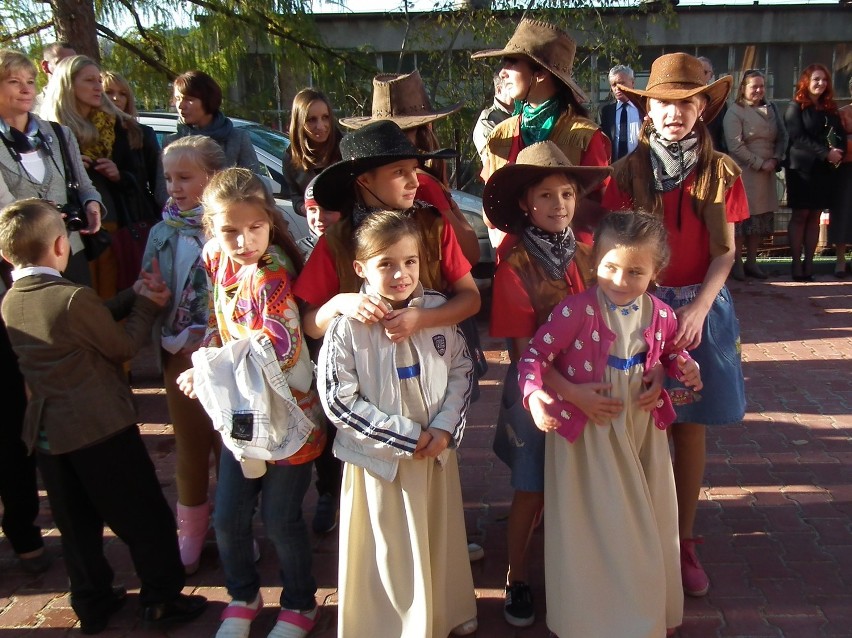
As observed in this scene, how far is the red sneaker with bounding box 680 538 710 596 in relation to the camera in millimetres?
3098

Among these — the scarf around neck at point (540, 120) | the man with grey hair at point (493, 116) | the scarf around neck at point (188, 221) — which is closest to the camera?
the scarf around neck at point (188, 221)

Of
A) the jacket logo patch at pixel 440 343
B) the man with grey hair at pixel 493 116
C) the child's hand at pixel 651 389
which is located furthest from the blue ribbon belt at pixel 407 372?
the man with grey hair at pixel 493 116

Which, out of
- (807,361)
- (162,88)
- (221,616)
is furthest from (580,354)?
(162,88)

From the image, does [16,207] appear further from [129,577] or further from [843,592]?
[843,592]

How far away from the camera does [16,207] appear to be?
277cm

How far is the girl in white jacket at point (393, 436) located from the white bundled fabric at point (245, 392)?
0.66ft

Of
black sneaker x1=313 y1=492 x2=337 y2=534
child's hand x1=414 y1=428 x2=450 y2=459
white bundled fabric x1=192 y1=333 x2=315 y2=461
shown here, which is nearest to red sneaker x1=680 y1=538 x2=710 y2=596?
child's hand x1=414 y1=428 x2=450 y2=459

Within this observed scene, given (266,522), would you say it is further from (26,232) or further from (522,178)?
(522,178)

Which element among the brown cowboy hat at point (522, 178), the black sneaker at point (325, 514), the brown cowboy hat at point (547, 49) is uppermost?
the brown cowboy hat at point (547, 49)

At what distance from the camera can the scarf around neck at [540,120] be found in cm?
331

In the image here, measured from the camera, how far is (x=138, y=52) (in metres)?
8.65

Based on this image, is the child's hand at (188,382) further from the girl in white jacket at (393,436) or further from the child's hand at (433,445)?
the child's hand at (433,445)

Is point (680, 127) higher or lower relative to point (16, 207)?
higher

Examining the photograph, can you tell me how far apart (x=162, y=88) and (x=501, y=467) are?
672cm
